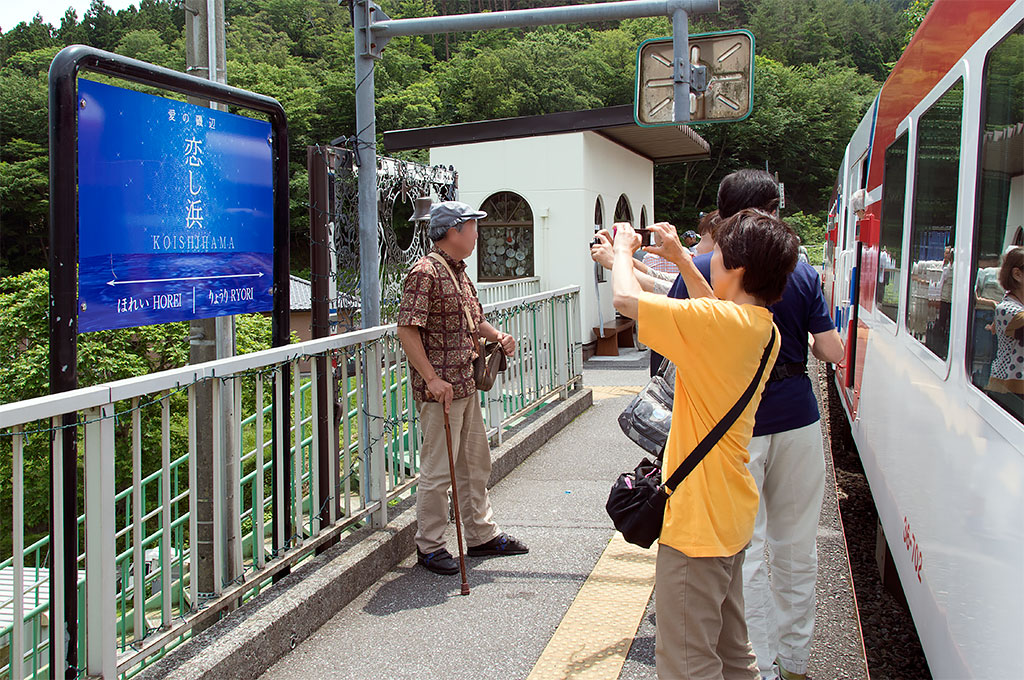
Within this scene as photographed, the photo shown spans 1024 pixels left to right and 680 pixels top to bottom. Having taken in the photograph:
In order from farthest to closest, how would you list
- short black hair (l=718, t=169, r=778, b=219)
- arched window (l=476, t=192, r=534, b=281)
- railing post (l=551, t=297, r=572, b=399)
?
arched window (l=476, t=192, r=534, b=281)
railing post (l=551, t=297, r=572, b=399)
short black hair (l=718, t=169, r=778, b=219)

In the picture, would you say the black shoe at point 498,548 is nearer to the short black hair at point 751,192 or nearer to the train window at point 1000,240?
the short black hair at point 751,192

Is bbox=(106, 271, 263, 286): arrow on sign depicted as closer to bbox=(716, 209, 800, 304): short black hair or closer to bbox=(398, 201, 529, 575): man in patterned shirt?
bbox=(398, 201, 529, 575): man in patterned shirt

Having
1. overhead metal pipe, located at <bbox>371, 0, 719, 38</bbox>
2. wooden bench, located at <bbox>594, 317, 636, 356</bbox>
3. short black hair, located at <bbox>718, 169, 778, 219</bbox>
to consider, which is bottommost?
wooden bench, located at <bbox>594, 317, 636, 356</bbox>

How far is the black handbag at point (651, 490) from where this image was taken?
2328 millimetres

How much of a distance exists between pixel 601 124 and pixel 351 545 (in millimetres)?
10394

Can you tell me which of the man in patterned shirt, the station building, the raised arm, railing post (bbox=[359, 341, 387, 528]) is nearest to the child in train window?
the raised arm

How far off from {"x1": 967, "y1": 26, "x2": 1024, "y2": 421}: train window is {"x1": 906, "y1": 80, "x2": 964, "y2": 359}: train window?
374mm

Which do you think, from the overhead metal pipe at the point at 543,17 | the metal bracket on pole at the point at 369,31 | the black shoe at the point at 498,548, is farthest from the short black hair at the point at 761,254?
the metal bracket on pole at the point at 369,31

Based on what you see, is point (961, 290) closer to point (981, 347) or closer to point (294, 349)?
point (981, 347)

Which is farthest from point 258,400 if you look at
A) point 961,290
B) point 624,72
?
point 624,72

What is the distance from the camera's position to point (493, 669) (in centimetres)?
344

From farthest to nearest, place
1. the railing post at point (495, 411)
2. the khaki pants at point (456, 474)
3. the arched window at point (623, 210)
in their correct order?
the arched window at point (623, 210)
the railing post at point (495, 411)
the khaki pants at point (456, 474)

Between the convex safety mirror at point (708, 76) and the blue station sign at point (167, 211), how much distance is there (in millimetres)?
3457

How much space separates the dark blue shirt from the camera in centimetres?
295
